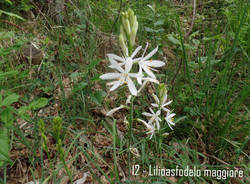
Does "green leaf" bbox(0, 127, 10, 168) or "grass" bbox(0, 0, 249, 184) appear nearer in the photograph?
"green leaf" bbox(0, 127, 10, 168)

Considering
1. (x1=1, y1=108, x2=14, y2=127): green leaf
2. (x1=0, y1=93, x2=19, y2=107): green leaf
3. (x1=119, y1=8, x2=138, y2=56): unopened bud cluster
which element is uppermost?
(x1=119, y1=8, x2=138, y2=56): unopened bud cluster

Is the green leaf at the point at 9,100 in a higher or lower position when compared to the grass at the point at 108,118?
higher

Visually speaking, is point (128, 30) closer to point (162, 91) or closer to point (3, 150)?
point (162, 91)

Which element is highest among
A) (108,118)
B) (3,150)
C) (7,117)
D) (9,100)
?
(9,100)

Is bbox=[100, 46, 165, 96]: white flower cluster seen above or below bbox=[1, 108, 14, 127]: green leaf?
above

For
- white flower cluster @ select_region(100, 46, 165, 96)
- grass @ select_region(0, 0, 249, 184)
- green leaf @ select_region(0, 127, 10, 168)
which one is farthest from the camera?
grass @ select_region(0, 0, 249, 184)

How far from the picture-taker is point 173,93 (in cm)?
295

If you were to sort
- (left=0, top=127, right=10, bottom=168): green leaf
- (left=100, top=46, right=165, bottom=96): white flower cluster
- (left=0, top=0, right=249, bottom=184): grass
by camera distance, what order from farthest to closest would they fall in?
(left=0, top=0, right=249, bottom=184): grass, (left=100, top=46, right=165, bottom=96): white flower cluster, (left=0, top=127, right=10, bottom=168): green leaf

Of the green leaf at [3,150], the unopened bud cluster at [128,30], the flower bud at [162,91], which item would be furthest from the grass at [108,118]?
the unopened bud cluster at [128,30]

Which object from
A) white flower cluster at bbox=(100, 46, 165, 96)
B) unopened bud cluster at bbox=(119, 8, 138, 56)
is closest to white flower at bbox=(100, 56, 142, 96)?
white flower cluster at bbox=(100, 46, 165, 96)

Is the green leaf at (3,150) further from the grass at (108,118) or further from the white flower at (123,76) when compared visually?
the white flower at (123,76)

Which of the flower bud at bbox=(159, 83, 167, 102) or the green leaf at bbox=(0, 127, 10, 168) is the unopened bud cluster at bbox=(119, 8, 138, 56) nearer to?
the flower bud at bbox=(159, 83, 167, 102)

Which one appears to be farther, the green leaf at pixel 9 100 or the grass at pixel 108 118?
the grass at pixel 108 118

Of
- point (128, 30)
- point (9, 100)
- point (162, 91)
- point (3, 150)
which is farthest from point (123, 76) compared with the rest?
point (3, 150)
